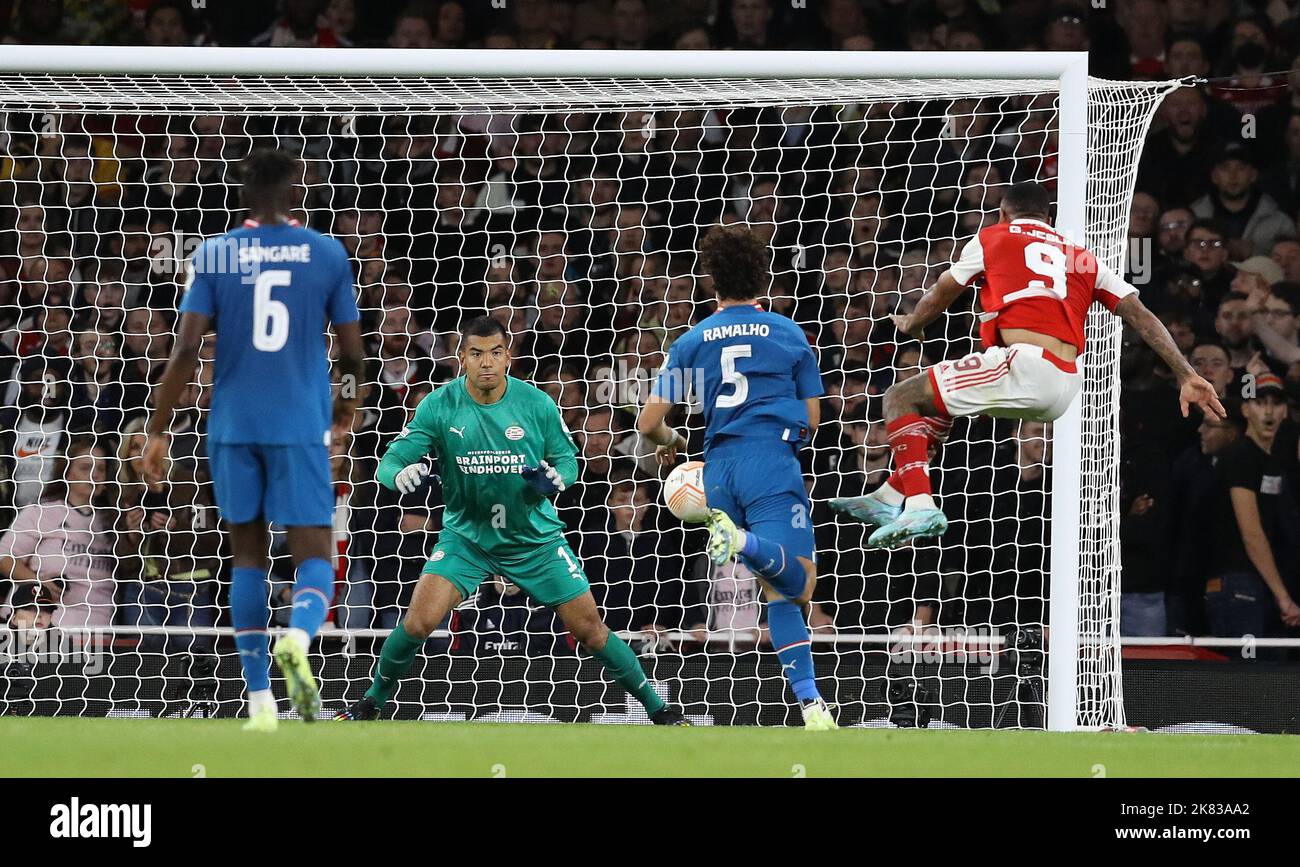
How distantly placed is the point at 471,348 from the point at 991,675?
3.19m

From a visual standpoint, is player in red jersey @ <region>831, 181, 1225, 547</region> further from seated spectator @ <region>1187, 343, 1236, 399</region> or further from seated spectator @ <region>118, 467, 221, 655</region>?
seated spectator @ <region>118, 467, 221, 655</region>

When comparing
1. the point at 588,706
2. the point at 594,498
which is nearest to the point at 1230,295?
the point at 594,498

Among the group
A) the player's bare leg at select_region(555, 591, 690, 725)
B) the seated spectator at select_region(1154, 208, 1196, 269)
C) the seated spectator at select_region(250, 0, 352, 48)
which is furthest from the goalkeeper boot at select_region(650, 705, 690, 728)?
the seated spectator at select_region(250, 0, 352, 48)

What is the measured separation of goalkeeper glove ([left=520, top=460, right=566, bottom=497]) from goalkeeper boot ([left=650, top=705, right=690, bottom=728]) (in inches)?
43.6

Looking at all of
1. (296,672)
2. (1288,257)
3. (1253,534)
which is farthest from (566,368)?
(296,672)

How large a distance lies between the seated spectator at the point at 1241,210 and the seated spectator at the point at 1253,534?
1.55 metres

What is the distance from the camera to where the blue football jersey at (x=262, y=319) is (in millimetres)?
5637

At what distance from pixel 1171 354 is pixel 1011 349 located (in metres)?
0.66

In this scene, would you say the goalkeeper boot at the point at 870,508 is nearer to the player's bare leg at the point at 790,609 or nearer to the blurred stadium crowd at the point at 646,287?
the player's bare leg at the point at 790,609

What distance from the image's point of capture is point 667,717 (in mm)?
7820

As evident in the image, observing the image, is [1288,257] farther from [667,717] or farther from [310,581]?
[310,581]

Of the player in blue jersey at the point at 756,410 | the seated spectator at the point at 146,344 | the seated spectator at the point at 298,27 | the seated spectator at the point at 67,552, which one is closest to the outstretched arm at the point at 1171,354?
the player in blue jersey at the point at 756,410

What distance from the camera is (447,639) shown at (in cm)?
948

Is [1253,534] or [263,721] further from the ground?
[1253,534]
